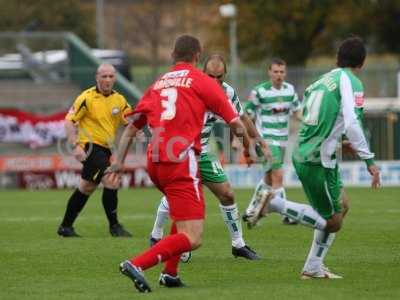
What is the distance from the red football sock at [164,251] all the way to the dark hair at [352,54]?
6.95 feet

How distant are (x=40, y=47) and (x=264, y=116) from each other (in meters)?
16.4

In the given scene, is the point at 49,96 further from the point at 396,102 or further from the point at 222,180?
the point at 222,180

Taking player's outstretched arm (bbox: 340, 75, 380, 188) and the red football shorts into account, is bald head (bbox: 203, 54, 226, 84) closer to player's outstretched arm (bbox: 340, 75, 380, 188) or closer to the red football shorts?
player's outstretched arm (bbox: 340, 75, 380, 188)

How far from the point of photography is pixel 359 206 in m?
20.2

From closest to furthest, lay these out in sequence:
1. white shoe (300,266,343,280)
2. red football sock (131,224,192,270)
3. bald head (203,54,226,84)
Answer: red football sock (131,224,192,270)
white shoe (300,266,343,280)
bald head (203,54,226,84)

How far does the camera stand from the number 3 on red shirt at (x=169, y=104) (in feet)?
31.4

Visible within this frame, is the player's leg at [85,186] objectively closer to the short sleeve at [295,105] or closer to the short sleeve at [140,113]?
the short sleeve at [295,105]

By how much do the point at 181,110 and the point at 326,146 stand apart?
1.37 meters

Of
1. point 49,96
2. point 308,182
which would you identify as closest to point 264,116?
point 308,182

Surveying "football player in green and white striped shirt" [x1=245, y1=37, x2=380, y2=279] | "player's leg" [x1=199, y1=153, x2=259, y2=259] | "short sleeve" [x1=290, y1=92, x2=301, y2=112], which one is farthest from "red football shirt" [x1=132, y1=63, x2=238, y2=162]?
"short sleeve" [x1=290, y1=92, x2=301, y2=112]

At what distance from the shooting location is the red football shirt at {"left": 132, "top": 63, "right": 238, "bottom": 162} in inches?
376

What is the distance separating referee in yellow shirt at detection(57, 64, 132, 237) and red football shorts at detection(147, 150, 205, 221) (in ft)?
17.1

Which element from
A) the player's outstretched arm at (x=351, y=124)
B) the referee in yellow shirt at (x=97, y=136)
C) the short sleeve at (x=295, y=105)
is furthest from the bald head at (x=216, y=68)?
the short sleeve at (x=295, y=105)

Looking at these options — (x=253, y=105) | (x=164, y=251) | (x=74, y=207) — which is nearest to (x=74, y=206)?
(x=74, y=207)
